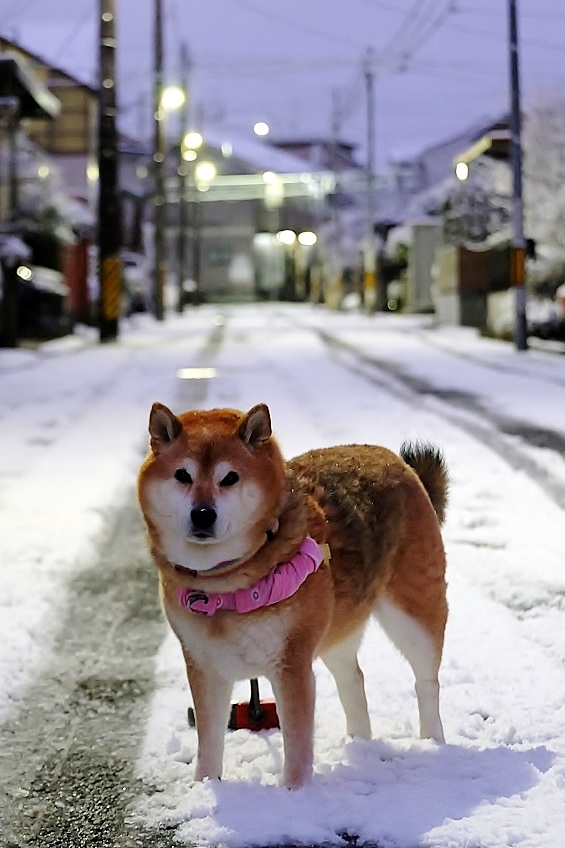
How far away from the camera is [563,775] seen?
3.48m

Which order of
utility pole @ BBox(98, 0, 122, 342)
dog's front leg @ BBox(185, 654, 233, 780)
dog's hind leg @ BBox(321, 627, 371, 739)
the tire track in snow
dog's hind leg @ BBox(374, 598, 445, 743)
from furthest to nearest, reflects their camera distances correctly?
utility pole @ BBox(98, 0, 122, 342) → the tire track in snow → dog's hind leg @ BBox(321, 627, 371, 739) → dog's hind leg @ BBox(374, 598, 445, 743) → dog's front leg @ BBox(185, 654, 233, 780)

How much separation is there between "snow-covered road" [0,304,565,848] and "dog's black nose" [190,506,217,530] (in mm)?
784

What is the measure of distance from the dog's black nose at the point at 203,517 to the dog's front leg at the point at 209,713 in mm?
481

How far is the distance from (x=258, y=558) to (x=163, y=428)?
407 millimetres

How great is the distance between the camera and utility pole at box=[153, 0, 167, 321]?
41.9 meters

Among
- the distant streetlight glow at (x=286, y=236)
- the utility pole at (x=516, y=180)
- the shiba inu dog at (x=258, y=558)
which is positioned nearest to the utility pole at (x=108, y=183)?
the utility pole at (x=516, y=180)

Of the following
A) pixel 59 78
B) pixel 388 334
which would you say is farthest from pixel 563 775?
pixel 59 78

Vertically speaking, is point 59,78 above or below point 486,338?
above

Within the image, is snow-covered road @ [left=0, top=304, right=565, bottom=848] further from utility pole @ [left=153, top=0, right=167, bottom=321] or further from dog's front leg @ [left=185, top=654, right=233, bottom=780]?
utility pole @ [left=153, top=0, right=167, bottom=321]

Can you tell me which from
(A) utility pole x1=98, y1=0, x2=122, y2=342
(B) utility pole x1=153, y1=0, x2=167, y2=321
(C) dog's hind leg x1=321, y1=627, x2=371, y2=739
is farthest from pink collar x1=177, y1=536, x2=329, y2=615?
(B) utility pole x1=153, y1=0, x2=167, y2=321

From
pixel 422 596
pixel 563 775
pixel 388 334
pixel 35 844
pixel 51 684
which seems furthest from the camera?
pixel 388 334

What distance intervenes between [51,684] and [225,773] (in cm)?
108

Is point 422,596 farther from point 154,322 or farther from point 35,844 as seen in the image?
point 154,322

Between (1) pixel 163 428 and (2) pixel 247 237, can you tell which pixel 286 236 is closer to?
(2) pixel 247 237
